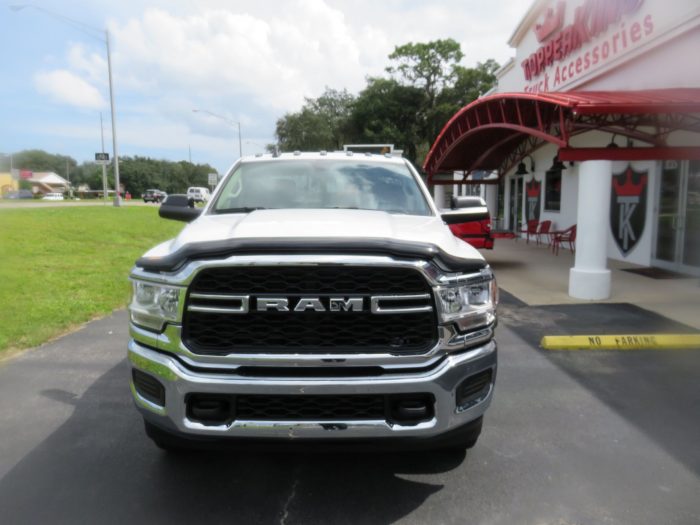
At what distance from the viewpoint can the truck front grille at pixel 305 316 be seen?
2613 mm

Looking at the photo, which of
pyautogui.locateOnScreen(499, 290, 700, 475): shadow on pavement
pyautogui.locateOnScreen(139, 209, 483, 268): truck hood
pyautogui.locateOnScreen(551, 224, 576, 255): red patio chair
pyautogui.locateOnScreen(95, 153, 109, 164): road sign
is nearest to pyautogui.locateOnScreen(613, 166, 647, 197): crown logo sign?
pyautogui.locateOnScreen(551, 224, 576, 255): red patio chair

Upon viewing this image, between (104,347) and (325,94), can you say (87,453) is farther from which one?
(325,94)

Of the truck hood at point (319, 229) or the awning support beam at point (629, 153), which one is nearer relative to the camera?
the truck hood at point (319, 229)

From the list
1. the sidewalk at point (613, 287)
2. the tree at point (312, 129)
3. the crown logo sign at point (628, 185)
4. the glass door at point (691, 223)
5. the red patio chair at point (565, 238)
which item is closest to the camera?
the sidewalk at point (613, 287)

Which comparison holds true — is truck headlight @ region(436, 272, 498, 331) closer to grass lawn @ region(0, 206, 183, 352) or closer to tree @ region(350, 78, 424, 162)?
grass lawn @ region(0, 206, 183, 352)

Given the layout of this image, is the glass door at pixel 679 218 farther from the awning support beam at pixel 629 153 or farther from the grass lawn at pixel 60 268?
the grass lawn at pixel 60 268

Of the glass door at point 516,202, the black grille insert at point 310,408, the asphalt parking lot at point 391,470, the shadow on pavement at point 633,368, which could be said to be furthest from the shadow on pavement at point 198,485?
the glass door at point 516,202

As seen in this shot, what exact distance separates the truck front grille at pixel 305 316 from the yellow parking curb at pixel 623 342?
149 inches

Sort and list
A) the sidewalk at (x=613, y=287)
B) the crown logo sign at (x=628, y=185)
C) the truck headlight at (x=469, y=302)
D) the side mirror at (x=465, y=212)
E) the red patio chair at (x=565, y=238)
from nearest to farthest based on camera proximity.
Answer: the truck headlight at (x=469, y=302), the side mirror at (x=465, y=212), the sidewalk at (x=613, y=287), the crown logo sign at (x=628, y=185), the red patio chair at (x=565, y=238)

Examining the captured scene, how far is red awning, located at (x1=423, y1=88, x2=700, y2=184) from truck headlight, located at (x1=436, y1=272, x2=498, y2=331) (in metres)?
6.34

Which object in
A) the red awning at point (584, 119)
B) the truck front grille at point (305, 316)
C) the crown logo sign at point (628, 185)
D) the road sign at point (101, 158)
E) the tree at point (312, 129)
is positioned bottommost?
the truck front grille at point (305, 316)

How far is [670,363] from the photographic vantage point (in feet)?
17.4

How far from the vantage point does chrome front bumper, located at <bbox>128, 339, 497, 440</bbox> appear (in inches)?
100.0

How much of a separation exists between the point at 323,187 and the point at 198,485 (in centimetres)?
227
